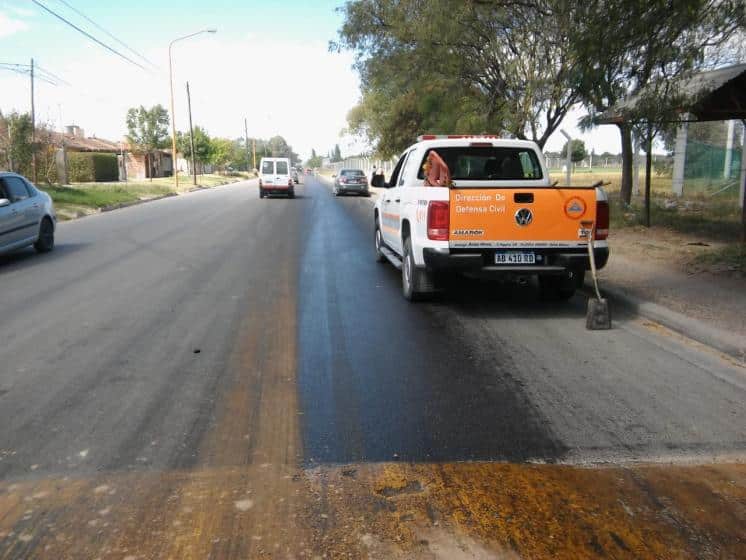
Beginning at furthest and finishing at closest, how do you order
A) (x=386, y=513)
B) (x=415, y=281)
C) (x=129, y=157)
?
(x=129, y=157), (x=415, y=281), (x=386, y=513)

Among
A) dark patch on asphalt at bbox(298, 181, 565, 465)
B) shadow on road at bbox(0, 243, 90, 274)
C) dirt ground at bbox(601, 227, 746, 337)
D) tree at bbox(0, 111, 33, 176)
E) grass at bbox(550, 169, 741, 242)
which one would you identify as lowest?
dark patch on asphalt at bbox(298, 181, 565, 465)

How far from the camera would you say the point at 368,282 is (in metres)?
9.40

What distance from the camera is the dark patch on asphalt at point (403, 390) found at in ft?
12.9

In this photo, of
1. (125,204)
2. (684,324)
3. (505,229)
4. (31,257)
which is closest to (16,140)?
(125,204)

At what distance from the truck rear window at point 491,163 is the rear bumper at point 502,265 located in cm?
176

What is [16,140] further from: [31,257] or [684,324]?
[684,324]

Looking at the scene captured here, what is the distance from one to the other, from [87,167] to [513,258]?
45504 mm

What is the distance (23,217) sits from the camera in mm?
11867

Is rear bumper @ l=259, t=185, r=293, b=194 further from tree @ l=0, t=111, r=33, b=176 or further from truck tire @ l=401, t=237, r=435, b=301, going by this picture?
truck tire @ l=401, t=237, r=435, b=301

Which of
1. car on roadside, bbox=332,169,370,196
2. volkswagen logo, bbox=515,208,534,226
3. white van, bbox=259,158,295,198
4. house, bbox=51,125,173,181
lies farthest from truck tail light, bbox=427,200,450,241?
house, bbox=51,125,173,181

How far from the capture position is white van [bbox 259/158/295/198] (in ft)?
107

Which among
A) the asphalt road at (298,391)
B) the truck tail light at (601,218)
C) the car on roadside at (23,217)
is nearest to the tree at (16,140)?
the car on roadside at (23,217)

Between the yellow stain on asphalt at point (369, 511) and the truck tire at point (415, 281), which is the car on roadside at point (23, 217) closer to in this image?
the truck tire at point (415, 281)

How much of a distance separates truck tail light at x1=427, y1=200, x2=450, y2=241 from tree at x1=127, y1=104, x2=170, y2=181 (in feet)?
208
